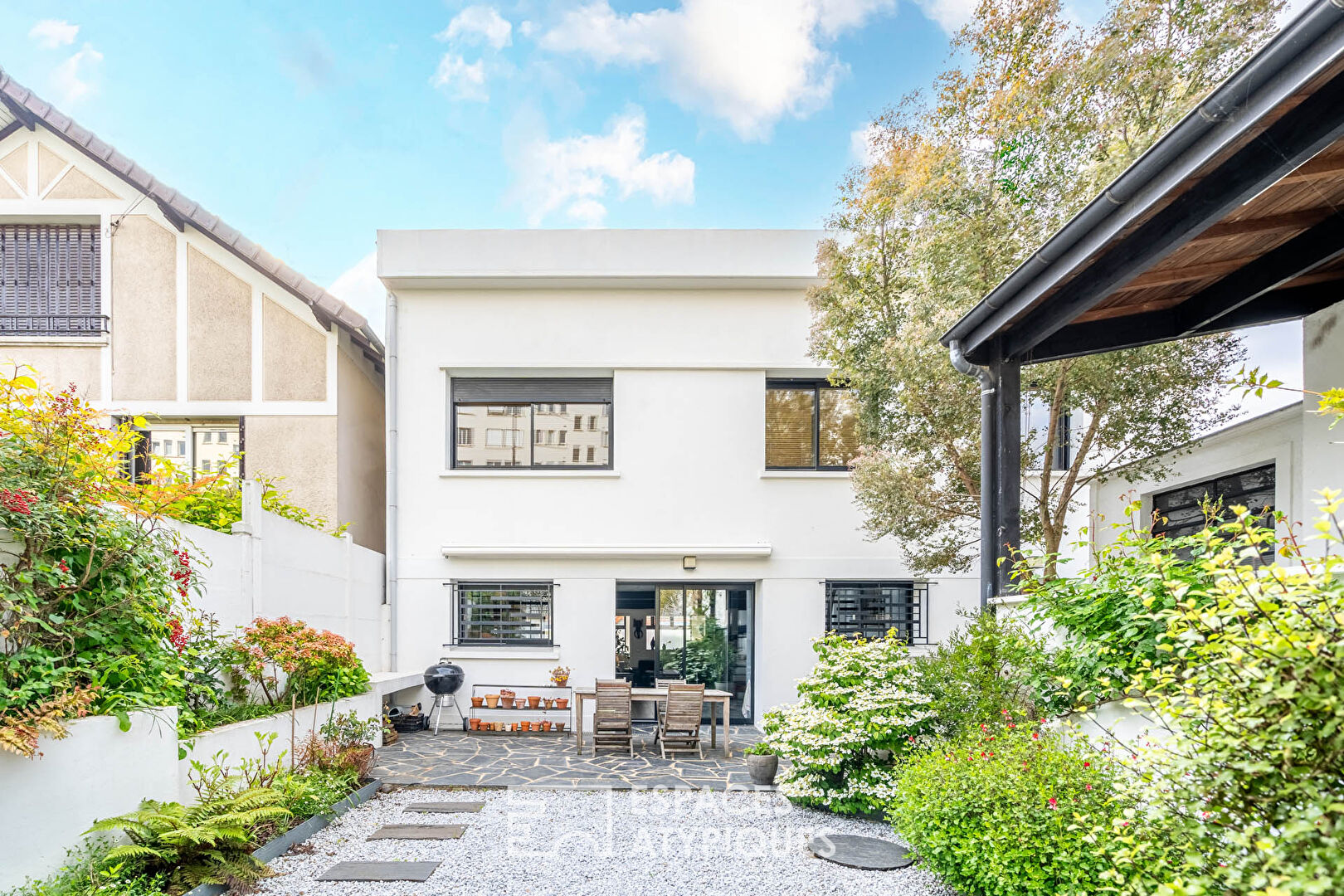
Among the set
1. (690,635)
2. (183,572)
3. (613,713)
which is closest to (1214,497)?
(690,635)

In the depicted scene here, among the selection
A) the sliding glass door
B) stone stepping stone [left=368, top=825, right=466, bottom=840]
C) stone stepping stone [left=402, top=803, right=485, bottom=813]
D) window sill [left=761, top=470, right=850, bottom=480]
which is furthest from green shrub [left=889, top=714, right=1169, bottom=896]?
the sliding glass door

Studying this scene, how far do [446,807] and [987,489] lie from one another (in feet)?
18.5

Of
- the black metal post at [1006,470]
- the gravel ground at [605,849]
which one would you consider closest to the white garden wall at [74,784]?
the gravel ground at [605,849]

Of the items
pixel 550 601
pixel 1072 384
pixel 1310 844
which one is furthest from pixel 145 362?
pixel 1310 844

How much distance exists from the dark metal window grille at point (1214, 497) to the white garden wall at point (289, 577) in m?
8.62

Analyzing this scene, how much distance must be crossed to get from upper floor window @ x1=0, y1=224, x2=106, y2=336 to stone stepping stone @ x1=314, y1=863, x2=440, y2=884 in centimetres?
932

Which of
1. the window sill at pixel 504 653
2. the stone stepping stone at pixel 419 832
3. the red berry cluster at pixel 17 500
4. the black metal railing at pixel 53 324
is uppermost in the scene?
the black metal railing at pixel 53 324

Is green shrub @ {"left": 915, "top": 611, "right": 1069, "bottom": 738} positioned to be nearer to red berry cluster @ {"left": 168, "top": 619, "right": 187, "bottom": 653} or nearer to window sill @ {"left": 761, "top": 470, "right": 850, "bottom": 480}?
window sill @ {"left": 761, "top": 470, "right": 850, "bottom": 480}

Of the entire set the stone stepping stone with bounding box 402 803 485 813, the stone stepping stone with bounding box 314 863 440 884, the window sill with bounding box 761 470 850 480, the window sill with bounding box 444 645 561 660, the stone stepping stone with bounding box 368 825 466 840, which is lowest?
the stone stepping stone with bounding box 402 803 485 813

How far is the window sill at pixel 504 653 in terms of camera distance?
10844 mm

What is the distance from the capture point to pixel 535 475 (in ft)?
36.4

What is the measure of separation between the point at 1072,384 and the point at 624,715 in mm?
6195

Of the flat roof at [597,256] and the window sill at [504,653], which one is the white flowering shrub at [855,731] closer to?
the window sill at [504,653]

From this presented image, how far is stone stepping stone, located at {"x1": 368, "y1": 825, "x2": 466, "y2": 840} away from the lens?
6008 mm
